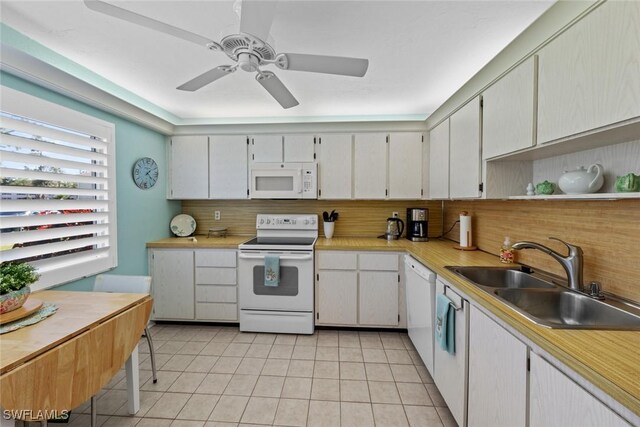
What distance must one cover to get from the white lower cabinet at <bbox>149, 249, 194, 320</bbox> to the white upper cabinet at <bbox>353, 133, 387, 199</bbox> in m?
2.13

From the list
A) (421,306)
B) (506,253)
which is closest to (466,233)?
(506,253)

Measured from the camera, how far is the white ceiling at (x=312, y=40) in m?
1.49

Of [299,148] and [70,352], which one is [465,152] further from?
[70,352]

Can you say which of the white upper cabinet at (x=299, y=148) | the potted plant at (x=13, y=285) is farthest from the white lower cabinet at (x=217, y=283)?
the potted plant at (x=13, y=285)

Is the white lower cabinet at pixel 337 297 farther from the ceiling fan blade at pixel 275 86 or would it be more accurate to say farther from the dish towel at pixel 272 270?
the ceiling fan blade at pixel 275 86

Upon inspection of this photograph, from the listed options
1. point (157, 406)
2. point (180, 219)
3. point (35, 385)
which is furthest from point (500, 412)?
point (180, 219)

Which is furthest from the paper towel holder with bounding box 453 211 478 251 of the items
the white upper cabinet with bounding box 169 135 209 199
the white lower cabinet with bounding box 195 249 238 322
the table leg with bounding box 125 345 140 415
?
the white upper cabinet with bounding box 169 135 209 199

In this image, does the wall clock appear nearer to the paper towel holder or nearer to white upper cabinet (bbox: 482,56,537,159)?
white upper cabinet (bbox: 482,56,537,159)

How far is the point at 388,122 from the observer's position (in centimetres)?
310

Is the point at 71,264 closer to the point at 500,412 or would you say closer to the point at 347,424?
the point at 347,424

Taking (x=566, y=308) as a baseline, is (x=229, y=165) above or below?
above

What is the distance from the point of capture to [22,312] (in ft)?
4.66

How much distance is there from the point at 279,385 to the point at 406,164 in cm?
260

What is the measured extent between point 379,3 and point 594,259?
1.81 meters
